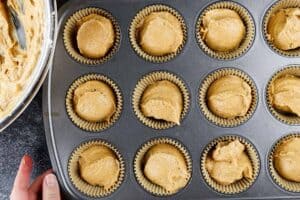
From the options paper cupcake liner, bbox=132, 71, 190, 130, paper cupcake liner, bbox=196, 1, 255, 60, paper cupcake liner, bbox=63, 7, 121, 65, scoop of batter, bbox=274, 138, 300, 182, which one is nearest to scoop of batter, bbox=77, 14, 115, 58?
paper cupcake liner, bbox=63, 7, 121, 65

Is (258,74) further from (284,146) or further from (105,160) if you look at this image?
(105,160)

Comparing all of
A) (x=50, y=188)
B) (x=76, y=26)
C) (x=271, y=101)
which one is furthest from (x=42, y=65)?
(x=271, y=101)

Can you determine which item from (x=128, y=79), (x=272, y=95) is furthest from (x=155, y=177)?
(x=272, y=95)

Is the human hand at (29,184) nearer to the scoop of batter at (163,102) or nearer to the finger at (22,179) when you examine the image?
the finger at (22,179)

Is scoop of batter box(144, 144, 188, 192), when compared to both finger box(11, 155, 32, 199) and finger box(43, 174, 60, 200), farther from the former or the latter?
finger box(11, 155, 32, 199)

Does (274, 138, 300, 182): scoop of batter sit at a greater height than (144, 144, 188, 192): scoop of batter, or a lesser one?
greater
